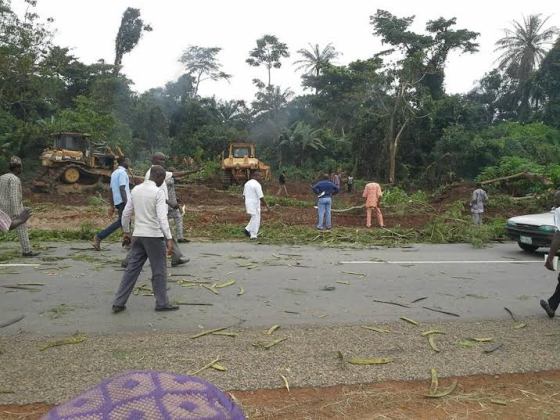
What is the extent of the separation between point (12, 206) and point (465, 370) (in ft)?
26.7

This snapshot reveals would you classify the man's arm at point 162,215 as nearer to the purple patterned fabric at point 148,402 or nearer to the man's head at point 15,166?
the man's head at point 15,166

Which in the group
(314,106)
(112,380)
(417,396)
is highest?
(314,106)

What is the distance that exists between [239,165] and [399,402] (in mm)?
25750

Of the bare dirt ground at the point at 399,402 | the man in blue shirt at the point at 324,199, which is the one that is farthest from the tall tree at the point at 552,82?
the bare dirt ground at the point at 399,402

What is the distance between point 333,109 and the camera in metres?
46.6

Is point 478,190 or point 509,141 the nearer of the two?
point 478,190

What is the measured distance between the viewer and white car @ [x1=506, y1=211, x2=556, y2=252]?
10883 mm

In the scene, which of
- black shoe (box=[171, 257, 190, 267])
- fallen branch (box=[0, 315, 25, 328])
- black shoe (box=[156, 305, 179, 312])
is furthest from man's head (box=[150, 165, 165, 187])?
black shoe (box=[171, 257, 190, 267])

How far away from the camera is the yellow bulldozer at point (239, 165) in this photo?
2912 cm

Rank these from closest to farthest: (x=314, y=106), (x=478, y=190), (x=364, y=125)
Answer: (x=478, y=190) → (x=364, y=125) → (x=314, y=106)

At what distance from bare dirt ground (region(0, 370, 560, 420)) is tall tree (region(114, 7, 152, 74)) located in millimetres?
Result: 52775

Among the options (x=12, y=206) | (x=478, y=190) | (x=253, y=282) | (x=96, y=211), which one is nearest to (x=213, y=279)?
(x=253, y=282)

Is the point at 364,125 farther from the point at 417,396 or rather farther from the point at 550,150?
the point at 417,396

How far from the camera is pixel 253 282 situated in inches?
310
